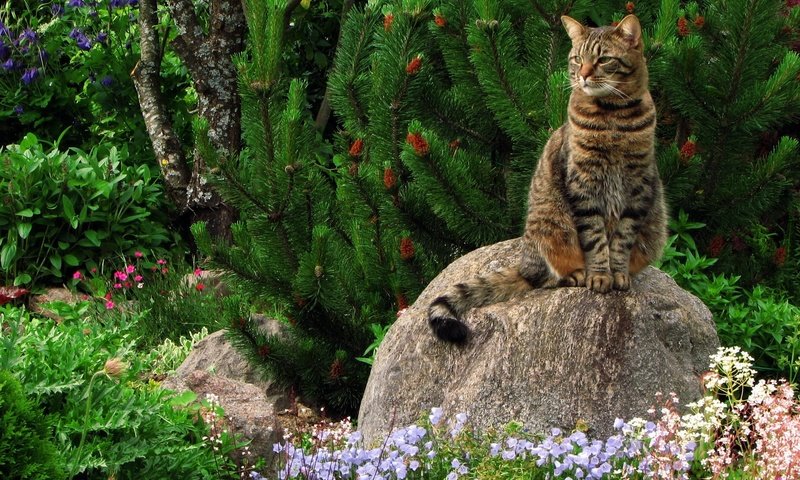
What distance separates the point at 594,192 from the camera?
4902mm

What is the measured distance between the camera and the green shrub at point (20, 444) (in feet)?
12.3

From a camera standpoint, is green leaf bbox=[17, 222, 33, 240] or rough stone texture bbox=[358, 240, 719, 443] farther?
green leaf bbox=[17, 222, 33, 240]

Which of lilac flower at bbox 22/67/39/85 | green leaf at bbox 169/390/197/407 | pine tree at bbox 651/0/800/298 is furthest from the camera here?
lilac flower at bbox 22/67/39/85

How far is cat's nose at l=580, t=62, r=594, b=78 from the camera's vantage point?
Answer: 486 centimetres

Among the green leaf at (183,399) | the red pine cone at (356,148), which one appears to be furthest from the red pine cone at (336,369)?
the green leaf at (183,399)

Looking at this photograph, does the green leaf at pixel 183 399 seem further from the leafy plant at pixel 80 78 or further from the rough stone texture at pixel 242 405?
the leafy plant at pixel 80 78

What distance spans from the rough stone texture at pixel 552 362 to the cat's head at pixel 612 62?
3.13ft

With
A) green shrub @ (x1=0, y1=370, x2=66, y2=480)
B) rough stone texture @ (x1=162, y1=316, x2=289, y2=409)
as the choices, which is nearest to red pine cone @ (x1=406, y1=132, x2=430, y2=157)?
rough stone texture @ (x1=162, y1=316, x2=289, y2=409)

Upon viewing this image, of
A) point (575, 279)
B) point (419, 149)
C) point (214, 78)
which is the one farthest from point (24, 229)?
point (575, 279)

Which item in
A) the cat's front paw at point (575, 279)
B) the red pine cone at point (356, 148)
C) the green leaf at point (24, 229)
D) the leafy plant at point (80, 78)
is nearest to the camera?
the cat's front paw at point (575, 279)

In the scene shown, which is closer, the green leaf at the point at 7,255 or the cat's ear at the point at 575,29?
the cat's ear at the point at 575,29

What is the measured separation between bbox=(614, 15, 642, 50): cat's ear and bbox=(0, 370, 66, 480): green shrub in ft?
10.1

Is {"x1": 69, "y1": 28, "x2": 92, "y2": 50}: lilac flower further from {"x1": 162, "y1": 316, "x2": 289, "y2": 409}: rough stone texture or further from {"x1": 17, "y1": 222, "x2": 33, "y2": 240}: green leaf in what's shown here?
{"x1": 162, "y1": 316, "x2": 289, "y2": 409}: rough stone texture

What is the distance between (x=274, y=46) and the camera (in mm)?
5914
